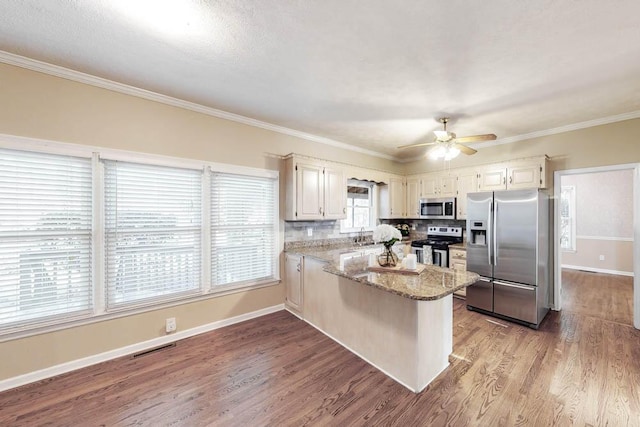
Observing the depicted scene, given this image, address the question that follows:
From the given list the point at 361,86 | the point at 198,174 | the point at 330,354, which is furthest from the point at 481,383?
the point at 198,174

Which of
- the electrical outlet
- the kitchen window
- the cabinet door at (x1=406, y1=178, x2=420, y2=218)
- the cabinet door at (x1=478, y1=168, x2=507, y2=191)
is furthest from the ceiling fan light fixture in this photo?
the electrical outlet

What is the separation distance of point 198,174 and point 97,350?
81.1 inches

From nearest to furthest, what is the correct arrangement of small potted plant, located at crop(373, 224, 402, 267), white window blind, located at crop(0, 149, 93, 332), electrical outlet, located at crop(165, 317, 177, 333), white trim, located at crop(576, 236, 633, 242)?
white window blind, located at crop(0, 149, 93, 332), small potted plant, located at crop(373, 224, 402, 267), electrical outlet, located at crop(165, 317, 177, 333), white trim, located at crop(576, 236, 633, 242)

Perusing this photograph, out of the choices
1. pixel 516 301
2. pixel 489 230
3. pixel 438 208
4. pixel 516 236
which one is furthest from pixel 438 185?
pixel 516 301

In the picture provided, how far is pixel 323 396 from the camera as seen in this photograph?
2.06 m

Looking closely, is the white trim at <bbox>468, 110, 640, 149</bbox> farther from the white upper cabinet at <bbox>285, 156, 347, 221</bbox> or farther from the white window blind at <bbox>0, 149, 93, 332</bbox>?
the white window blind at <bbox>0, 149, 93, 332</bbox>

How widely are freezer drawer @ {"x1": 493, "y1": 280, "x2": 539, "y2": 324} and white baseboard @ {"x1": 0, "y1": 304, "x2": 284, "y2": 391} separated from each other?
3.40m

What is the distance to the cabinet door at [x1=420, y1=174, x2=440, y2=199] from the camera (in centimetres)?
493

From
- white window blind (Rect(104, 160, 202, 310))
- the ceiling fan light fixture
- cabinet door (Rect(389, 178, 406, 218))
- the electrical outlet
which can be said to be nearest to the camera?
white window blind (Rect(104, 160, 202, 310))

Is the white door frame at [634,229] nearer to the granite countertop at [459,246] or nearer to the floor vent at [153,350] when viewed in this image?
the granite countertop at [459,246]

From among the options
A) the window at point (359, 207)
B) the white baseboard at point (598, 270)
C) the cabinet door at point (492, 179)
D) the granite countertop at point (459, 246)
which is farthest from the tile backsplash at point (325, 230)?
the white baseboard at point (598, 270)

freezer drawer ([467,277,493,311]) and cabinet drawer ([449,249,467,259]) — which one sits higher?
cabinet drawer ([449,249,467,259])

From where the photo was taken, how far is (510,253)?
11.4ft

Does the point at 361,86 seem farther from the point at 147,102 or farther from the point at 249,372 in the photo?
the point at 249,372
